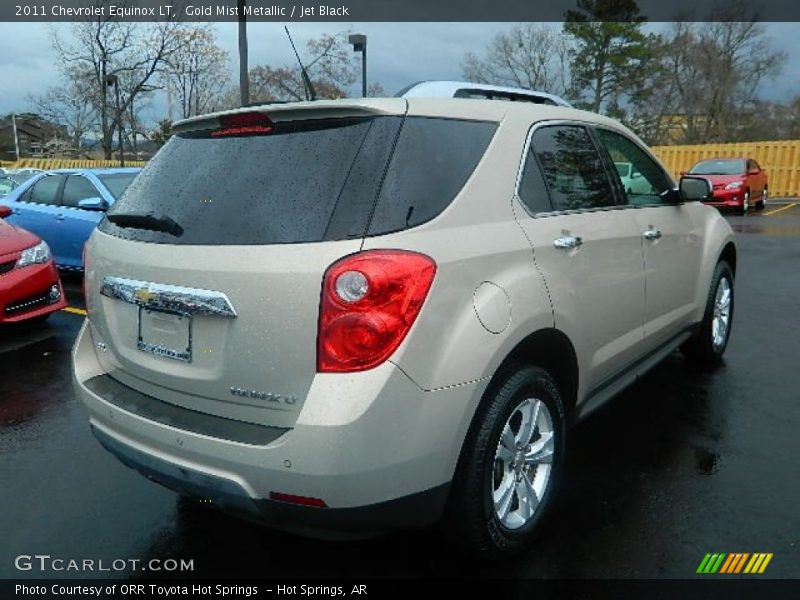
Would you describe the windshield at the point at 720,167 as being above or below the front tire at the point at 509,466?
above

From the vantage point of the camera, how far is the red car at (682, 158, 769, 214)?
18719 mm

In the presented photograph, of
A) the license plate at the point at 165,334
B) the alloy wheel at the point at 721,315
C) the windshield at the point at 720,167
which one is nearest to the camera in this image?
the license plate at the point at 165,334

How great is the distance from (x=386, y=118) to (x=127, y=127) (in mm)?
46190

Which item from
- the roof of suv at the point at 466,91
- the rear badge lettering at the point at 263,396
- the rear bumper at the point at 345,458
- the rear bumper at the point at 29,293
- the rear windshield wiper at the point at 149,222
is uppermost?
the roof of suv at the point at 466,91

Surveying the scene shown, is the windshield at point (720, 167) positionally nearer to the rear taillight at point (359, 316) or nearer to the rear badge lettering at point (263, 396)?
the rear taillight at point (359, 316)

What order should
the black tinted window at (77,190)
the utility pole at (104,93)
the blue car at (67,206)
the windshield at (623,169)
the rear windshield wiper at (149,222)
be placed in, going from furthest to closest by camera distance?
the utility pole at (104,93) < the black tinted window at (77,190) < the blue car at (67,206) < the windshield at (623,169) < the rear windshield wiper at (149,222)

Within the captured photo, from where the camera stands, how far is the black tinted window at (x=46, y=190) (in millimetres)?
8688

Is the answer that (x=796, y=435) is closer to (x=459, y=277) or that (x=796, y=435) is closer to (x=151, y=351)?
(x=459, y=277)

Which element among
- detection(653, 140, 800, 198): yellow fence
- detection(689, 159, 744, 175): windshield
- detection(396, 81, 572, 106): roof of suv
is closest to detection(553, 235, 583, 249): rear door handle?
detection(396, 81, 572, 106): roof of suv

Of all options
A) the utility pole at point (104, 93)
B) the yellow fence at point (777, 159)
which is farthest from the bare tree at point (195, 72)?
the yellow fence at point (777, 159)

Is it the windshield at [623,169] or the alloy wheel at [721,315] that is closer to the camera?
the windshield at [623,169]

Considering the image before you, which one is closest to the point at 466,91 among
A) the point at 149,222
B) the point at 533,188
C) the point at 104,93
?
the point at 533,188

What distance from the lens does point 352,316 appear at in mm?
2121

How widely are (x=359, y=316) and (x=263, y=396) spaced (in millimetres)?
434
